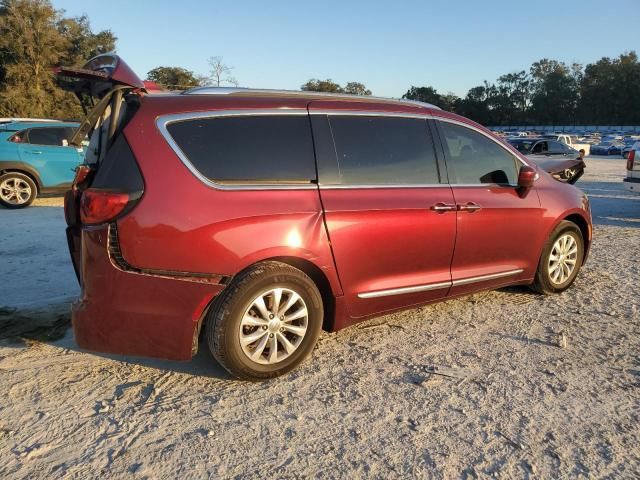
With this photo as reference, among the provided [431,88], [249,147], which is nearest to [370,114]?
[249,147]

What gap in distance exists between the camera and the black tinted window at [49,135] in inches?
414

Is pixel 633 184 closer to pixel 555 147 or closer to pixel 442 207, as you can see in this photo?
pixel 442 207

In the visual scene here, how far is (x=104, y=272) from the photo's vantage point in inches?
117

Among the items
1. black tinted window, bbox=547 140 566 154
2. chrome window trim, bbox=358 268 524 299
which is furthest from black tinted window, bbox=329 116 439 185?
black tinted window, bbox=547 140 566 154

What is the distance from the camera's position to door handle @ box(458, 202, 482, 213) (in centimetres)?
407

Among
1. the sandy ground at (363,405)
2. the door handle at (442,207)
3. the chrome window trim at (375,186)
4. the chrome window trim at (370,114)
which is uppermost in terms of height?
the chrome window trim at (370,114)

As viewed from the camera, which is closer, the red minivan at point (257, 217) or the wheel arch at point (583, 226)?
the red minivan at point (257, 217)

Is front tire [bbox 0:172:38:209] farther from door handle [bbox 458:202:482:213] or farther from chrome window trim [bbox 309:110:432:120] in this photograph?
door handle [bbox 458:202:482:213]

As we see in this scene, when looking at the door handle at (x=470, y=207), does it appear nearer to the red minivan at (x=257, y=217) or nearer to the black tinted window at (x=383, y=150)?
the red minivan at (x=257, y=217)

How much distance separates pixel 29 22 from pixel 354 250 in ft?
157

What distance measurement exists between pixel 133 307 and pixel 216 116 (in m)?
1.24

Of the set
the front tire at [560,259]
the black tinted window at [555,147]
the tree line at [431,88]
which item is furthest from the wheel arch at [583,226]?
the tree line at [431,88]

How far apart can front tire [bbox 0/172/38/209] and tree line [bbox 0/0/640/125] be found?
33.9 m

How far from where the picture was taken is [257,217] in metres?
3.16
